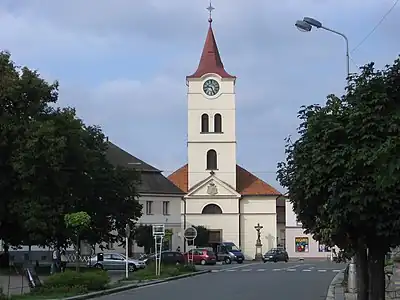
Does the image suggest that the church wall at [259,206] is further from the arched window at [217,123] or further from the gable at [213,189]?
the arched window at [217,123]

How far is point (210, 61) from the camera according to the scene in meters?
99.5

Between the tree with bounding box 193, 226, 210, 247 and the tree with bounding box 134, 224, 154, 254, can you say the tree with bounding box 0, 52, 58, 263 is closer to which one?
the tree with bounding box 134, 224, 154, 254

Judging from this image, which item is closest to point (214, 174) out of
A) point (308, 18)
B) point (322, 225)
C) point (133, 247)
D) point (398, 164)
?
point (133, 247)

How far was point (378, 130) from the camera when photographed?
44.4 feet

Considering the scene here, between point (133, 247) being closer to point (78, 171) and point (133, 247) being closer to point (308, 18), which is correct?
point (78, 171)

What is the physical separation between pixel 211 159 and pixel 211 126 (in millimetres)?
4234

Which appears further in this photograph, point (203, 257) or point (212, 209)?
point (212, 209)

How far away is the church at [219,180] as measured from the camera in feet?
315

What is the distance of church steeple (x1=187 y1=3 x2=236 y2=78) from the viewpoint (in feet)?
322

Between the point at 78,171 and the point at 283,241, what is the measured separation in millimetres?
57580

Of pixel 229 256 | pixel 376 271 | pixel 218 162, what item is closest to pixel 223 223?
pixel 218 162

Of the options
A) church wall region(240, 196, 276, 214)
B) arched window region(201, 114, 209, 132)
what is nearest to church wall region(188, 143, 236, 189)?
arched window region(201, 114, 209, 132)

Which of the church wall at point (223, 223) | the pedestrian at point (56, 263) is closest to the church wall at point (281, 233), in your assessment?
the church wall at point (223, 223)

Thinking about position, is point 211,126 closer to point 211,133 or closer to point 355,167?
point 211,133
